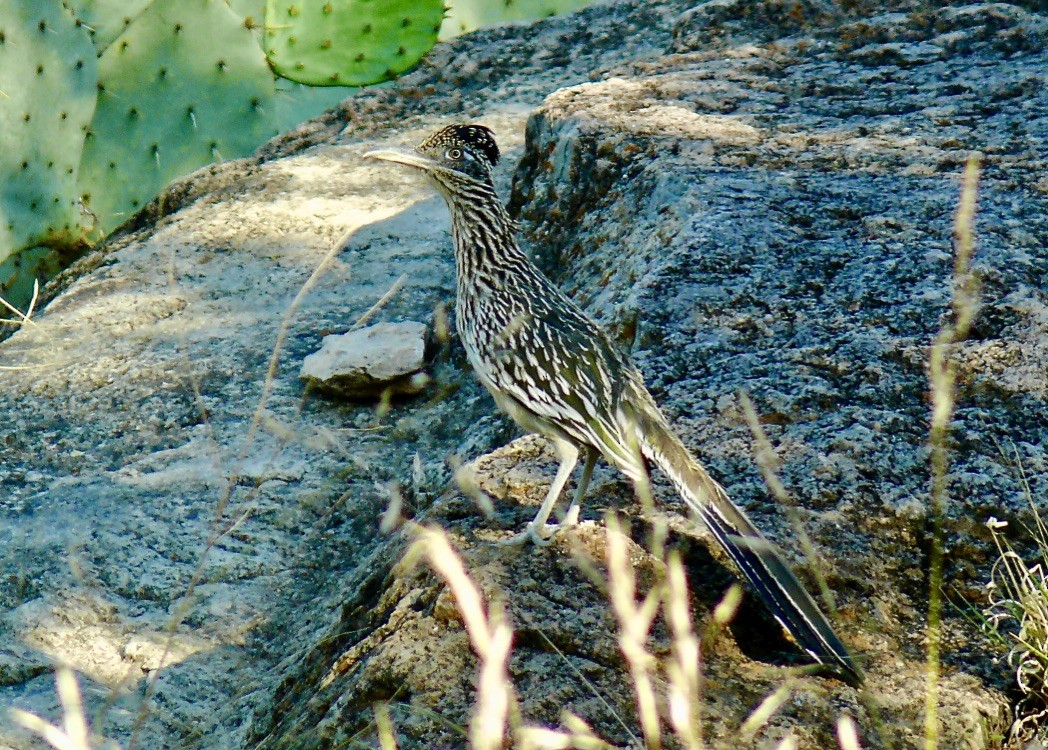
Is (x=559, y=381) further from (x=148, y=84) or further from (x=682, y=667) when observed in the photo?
(x=148, y=84)

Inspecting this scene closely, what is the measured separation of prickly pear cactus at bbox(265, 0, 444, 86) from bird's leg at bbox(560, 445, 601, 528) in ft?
15.6

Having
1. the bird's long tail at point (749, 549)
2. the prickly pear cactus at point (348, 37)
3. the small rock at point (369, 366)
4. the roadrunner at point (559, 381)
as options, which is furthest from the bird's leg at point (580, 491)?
the prickly pear cactus at point (348, 37)

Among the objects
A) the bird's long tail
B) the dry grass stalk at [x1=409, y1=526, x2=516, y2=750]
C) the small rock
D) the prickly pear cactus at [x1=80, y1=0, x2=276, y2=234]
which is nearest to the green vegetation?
the prickly pear cactus at [x1=80, y1=0, x2=276, y2=234]

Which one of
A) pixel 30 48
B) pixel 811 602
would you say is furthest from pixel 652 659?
pixel 30 48

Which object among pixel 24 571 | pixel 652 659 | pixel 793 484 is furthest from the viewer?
pixel 24 571

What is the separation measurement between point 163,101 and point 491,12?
83.4 inches

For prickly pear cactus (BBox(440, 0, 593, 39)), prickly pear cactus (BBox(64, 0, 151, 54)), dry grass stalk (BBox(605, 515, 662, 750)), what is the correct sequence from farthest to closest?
prickly pear cactus (BBox(440, 0, 593, 39))
prickly pear cactus (BBox(64, 0, 151, 54))
dry grass stalk (BBox(605, 515, 662, 750))

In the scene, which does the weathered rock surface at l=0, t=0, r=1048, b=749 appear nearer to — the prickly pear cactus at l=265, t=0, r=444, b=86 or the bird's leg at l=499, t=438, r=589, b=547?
the bird's leg at l=499, t=438, r=589, b=547

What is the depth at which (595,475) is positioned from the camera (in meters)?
3.50

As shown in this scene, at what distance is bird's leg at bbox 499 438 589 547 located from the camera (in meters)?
3.05

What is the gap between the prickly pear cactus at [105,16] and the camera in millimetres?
6609

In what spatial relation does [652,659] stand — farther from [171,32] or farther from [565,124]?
[171,32]

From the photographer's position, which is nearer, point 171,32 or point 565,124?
point 565,124

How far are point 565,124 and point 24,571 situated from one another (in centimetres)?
270
